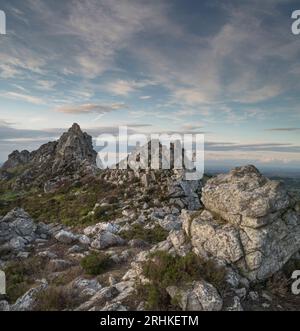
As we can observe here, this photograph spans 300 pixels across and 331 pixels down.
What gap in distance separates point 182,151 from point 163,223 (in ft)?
69.5

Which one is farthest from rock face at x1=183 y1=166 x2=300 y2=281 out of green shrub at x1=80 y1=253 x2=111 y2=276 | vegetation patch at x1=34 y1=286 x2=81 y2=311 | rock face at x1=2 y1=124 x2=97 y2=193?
rock face at x1=2 y1=124 x2=97 y2=193

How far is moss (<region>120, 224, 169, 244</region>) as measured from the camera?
21.6 metres

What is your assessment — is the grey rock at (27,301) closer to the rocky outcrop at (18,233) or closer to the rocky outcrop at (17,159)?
the rocky outcrop at (18,233)

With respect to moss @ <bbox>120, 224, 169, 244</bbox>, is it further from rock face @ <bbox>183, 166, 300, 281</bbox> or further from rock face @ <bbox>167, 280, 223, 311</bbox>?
rock face @ <bbox>167, 280, 223, 311</bbox>

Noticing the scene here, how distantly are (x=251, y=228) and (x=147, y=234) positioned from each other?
35.7 ft

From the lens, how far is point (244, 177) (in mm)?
14648

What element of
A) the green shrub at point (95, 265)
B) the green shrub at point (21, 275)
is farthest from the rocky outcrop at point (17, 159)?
the green shrub at point (95, 265)

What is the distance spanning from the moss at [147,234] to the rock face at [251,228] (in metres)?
7.37

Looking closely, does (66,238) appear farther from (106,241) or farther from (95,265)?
(95,265)

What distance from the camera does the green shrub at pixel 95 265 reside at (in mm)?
14716

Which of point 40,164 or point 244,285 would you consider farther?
point 40,164
